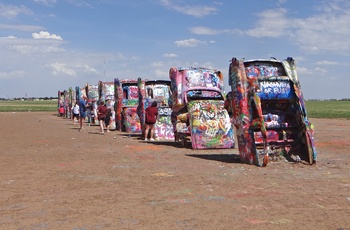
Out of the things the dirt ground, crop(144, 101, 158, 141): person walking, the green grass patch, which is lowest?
the dirt ground

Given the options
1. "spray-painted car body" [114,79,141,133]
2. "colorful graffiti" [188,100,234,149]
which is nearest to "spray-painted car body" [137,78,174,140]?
"spray-painted car body" [114,79,141,133]

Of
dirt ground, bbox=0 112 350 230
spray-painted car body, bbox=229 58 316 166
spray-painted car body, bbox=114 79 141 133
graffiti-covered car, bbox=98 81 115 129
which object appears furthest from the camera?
graffiti-covered car, bbox=98 81 115 129

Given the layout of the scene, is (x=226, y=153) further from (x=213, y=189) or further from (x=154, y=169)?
(x=213, y=189)

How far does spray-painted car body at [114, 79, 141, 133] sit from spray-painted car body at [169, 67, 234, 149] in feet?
20.5

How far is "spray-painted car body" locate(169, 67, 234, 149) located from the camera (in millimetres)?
13227

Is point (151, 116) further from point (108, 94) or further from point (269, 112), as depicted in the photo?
point (108, 94)

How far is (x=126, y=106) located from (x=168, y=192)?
15.1 metres

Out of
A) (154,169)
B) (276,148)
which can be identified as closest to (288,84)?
(276,148)

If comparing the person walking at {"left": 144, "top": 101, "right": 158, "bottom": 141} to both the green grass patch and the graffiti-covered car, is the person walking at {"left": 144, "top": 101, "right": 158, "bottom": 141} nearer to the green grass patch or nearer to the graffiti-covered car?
the graffiti-covered car

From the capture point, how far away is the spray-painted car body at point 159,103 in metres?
17.1

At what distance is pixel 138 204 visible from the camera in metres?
6.25

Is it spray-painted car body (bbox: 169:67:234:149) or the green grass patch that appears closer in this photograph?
spray-painted car body (bbox: 169:67:234:149)

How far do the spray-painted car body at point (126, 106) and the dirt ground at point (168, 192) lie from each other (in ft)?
31.3

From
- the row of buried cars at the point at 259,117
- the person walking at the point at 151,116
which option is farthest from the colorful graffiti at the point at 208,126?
the person walking at the point at 151,116
